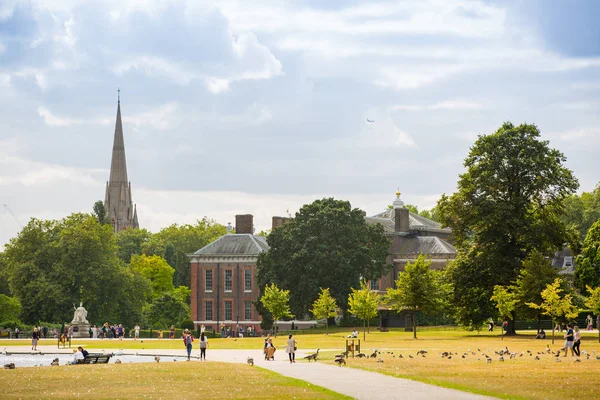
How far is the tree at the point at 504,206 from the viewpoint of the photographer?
74.6m

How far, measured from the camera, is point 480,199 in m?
75.3

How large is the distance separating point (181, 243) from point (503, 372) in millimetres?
A: 129042

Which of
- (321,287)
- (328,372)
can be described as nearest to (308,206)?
(321,287)

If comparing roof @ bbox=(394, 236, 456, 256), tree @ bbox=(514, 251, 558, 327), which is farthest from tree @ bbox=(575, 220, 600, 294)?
roof @ bbox=(394, 236, 456, 256)

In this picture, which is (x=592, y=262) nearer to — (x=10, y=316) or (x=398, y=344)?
(x=398, y=344)

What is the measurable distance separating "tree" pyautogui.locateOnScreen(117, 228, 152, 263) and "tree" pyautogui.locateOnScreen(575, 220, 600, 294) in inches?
3647

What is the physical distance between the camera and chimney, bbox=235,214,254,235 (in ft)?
398

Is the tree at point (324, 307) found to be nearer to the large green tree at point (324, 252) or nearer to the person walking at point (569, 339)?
the large green tree at point (324, 252)

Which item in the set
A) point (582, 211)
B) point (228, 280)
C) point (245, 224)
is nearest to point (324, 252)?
point (228, 280)

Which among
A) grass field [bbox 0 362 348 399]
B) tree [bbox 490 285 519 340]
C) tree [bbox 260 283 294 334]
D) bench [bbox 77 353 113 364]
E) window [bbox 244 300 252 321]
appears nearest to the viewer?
grass field [bbox 0 362 348 399]

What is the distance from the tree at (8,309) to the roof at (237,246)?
84.6ft

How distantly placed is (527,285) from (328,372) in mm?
34642

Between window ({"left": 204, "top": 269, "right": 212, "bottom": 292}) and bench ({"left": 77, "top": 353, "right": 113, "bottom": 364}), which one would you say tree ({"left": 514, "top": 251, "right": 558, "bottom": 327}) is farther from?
window ({"left": 204, "top": 269, "right": 212, "bottom": 292})

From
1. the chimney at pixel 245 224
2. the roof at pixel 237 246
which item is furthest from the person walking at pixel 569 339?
the chimney at pixel 245 224
